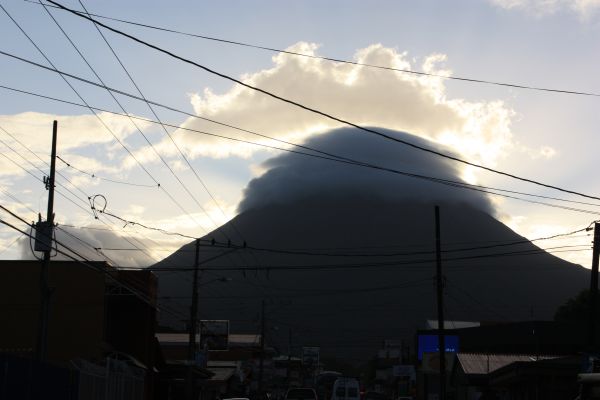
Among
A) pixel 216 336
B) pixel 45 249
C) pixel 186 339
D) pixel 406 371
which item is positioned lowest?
pixel 406 371

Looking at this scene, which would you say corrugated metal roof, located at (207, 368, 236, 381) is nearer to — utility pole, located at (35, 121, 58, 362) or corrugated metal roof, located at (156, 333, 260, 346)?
corrugated metal roof, located at (156, 333, 260, 346)

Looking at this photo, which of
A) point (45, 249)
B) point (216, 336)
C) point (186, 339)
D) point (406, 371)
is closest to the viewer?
point (45, 249)

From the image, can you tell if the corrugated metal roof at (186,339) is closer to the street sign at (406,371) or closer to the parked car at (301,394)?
the street sign at (406,371)

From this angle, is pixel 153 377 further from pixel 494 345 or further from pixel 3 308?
pixel 494 345

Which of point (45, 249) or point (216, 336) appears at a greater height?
point (45, 249)

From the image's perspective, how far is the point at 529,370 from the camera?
3491cm

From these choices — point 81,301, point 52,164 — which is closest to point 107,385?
point 52,164

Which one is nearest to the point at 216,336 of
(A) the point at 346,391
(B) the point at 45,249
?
(A) the point at 346,391

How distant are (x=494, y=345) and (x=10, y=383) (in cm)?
7568

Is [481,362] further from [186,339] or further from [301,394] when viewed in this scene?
[186,339]

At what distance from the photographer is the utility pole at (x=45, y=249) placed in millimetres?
29789

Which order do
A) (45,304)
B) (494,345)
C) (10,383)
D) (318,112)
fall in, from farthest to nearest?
(494,345)
(45,304)
(318,112)
(10,383)

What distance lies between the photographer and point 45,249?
3038 centimetres

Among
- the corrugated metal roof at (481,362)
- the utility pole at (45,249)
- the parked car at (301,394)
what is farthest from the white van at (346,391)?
the utility pole at (45,249)
